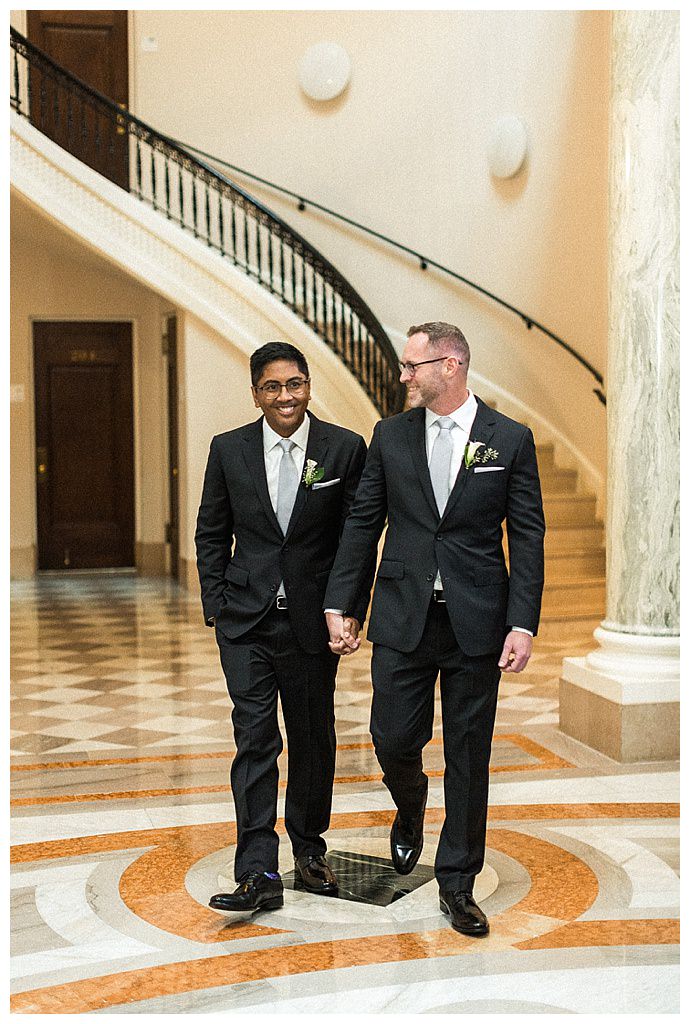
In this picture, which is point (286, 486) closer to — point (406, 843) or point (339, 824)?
point (406, 843)

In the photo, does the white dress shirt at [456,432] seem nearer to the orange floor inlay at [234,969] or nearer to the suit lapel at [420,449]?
the suit lapel at [420,449]

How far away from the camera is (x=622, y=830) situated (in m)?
4.39

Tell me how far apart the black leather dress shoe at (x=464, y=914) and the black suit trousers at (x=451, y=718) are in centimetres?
3

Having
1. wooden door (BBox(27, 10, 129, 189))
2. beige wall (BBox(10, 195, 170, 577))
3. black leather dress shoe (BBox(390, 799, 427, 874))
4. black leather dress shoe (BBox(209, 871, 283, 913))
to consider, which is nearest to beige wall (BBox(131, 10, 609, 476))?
wooden door (BBox(27, 10, 129, 189))

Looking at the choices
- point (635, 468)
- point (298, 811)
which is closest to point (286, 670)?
point (298, 811)

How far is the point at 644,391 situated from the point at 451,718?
7.78ft

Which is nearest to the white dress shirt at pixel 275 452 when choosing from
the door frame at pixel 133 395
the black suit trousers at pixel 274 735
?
the black suit trousers at pixel 274 735

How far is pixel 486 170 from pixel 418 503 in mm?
9438

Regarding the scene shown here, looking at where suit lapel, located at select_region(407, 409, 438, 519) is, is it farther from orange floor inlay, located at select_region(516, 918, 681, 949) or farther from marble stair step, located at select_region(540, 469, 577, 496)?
marble stair step, located at select_region(540, 469, 577, 496)

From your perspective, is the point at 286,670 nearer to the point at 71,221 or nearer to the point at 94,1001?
the point at 94,1001

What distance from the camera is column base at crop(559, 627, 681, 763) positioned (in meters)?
5.31

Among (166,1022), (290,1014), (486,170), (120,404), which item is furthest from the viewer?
(120,404)

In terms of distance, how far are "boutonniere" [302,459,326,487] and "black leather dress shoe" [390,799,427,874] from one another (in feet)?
3.56

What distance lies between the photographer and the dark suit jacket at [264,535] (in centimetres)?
362
